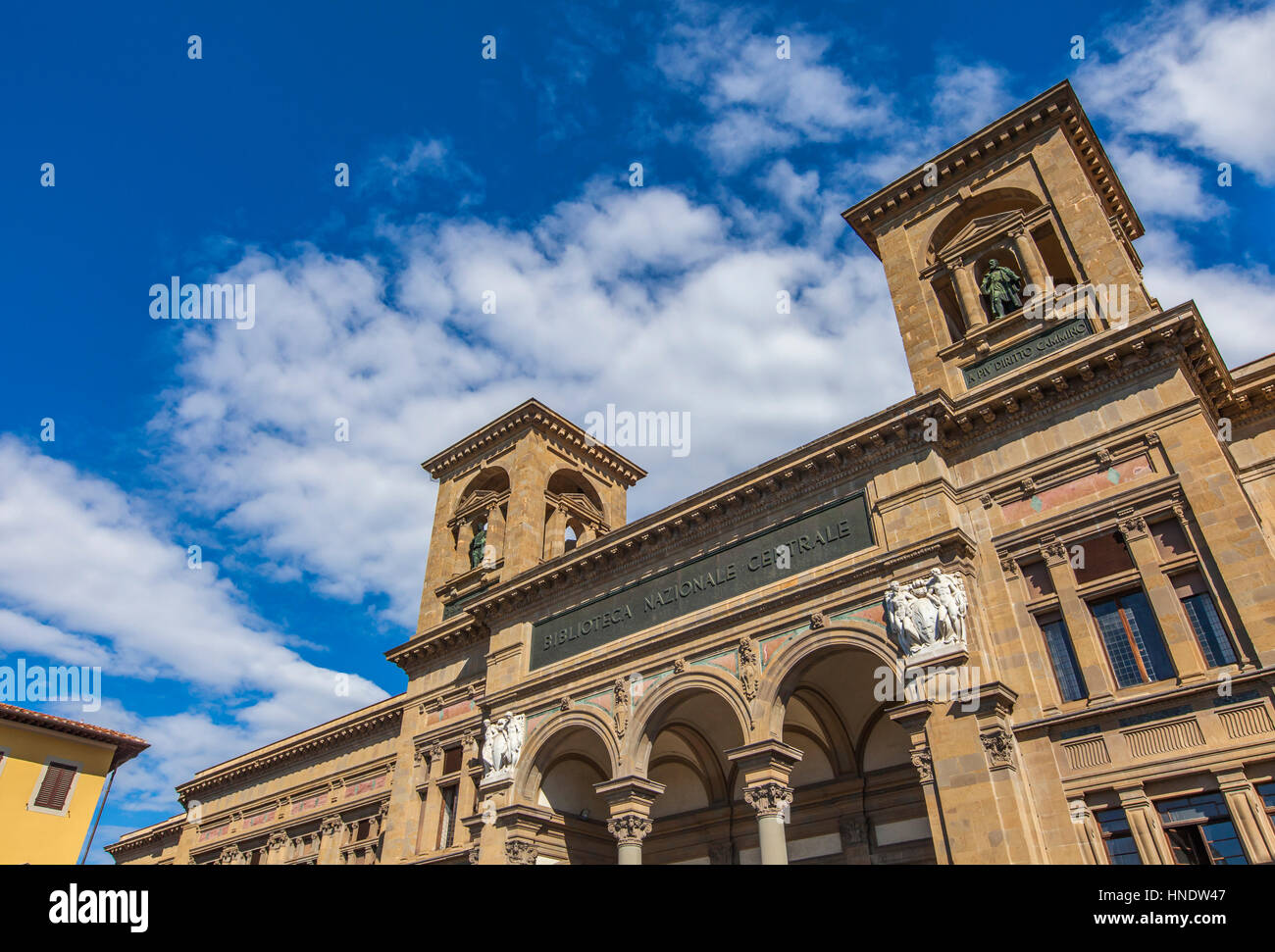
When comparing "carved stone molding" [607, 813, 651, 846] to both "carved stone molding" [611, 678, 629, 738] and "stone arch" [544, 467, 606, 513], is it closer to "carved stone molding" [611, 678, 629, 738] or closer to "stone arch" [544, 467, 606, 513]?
"carved stone molding" [611, 678, 629, 738]

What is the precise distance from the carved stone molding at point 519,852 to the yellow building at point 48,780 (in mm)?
15210

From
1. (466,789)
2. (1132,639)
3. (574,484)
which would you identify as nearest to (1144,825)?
(1132,639)

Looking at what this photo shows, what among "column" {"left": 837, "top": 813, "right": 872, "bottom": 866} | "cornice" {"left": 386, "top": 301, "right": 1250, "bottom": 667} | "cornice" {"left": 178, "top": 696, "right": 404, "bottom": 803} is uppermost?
"cornice" {"left": 386, "top": 301, "right": 1250, "bottom": 667}

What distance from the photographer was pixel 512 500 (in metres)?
28.6

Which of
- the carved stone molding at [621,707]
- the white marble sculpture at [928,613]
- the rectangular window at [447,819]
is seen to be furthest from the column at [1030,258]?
the rectangular window at [447,819]

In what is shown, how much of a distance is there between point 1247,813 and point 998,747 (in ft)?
11.1

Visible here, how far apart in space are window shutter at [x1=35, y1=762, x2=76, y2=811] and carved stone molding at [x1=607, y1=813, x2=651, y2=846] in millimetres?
18899

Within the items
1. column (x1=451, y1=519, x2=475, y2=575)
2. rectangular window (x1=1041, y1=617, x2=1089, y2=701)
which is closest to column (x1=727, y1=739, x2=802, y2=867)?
rectangular window (x1=1041, y1=617, x2=1089, y2=701)

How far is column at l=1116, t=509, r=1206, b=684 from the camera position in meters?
13.7

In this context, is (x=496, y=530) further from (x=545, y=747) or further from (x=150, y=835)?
(x=150, y=835)

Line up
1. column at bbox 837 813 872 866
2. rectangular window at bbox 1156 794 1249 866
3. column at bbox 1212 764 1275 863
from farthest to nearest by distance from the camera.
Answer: column at bbox 837 813 872 866 < rectangular window at bbox 1156 794 1249 866 < column at bbox 1212 764 1275 863

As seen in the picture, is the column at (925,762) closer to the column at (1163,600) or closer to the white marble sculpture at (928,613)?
the white marble sculpture at (928,613)

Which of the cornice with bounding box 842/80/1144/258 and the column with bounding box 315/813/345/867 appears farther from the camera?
the column with bounding box 315/813/345/867
